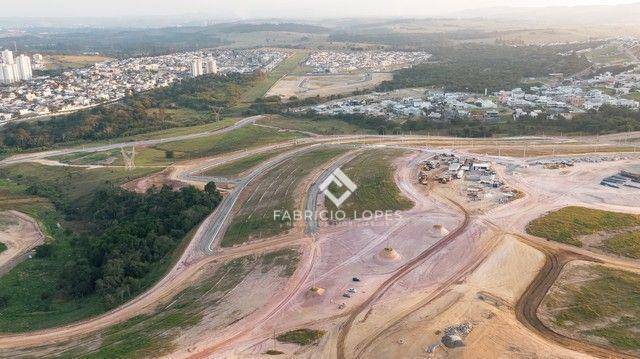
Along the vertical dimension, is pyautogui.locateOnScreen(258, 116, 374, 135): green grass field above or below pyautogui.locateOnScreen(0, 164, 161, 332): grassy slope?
above

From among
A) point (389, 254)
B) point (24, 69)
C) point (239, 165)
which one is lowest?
point (239, 165)

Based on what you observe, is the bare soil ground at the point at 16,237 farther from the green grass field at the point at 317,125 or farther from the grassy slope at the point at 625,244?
the grassy slope at the point at 625,244

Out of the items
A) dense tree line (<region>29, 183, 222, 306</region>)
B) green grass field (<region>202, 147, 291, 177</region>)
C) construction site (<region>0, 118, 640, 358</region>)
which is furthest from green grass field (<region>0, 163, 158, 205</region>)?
construction site (<region>0, 118, 640, 358</region>)

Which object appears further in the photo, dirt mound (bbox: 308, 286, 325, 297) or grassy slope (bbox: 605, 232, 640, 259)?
grassy slope (bbox: 605, 232, 640, 259)

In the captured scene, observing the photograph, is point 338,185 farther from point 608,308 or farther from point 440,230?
point 608,308

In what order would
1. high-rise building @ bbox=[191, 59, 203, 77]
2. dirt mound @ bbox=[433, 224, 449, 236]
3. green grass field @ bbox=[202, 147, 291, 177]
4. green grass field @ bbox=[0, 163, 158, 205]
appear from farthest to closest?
1. high-rise building @ bbox=[191, 59, 203, 77]
2. green grass field @ bbox=[0, 163, 158, 205]
3. green grass field @ bbox=[202, 147, 291, 177]
4. dirt mound @ bbox=[433, 224, 449, 236]

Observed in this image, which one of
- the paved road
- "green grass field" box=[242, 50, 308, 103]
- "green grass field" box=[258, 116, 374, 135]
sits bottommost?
the paved road

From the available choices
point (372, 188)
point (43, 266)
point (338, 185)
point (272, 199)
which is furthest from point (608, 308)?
point (43, 266)

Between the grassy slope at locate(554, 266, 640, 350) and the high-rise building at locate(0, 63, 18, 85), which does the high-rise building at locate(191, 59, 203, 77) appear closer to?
the high-rise building at locate(0, 63, 18, 85)
